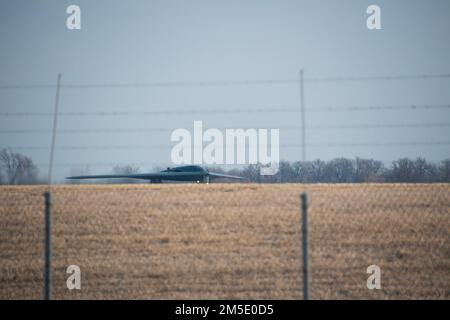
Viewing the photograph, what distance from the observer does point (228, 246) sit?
29.9 feet

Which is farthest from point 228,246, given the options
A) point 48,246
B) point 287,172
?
point 48,246

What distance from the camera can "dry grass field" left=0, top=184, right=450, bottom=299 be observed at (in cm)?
700

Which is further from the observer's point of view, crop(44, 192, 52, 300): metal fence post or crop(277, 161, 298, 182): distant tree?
crop(277, 161, 298, 182): distant tree

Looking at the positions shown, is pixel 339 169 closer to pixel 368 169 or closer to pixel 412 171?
pixel 368 169

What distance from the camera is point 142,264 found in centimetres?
811

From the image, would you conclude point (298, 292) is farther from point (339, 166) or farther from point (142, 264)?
point (142, 264)

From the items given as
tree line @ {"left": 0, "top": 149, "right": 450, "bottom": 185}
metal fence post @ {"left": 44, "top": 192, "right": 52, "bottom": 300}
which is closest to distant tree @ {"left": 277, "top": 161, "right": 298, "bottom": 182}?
tree line @ {"left": 0, "top": 149, "right": 450, "bottom": 185}

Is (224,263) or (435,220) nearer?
(224,263)

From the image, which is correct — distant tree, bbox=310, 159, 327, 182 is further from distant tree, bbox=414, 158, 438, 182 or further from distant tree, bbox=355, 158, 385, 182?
distant tree, bbox=414, 158, 438, 182

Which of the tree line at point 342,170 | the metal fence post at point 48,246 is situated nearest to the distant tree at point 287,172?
the tree line at point 342,170

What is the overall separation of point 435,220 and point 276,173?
5317 mm

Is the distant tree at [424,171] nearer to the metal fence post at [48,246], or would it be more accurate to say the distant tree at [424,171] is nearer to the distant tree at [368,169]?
the distant tree at [368,169]

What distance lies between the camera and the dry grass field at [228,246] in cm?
700
